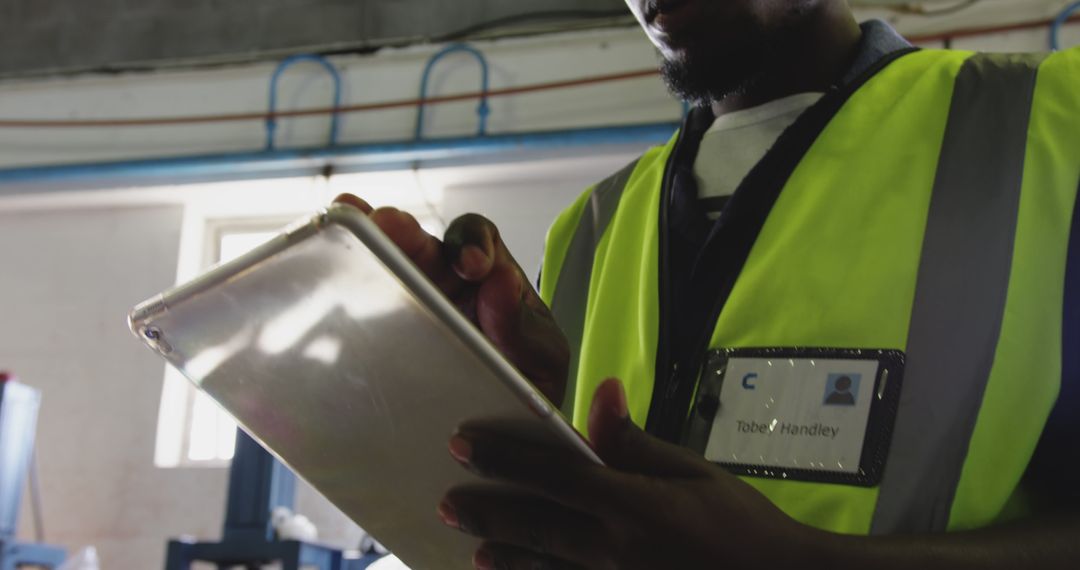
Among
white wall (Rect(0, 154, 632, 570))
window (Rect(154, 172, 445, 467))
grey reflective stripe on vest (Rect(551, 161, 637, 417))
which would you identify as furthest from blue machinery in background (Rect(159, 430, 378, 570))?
grey reflective stripe on vest (Rect(551, 161, 637, 417))

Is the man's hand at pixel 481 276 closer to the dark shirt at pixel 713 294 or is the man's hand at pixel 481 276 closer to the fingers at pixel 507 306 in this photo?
the fingers at pixel 507 306

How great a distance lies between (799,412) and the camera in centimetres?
80

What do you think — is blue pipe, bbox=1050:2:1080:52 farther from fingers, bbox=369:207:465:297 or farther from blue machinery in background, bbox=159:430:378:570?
fingers, bbox=369:207:465:297

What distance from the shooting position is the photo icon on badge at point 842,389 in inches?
30.7

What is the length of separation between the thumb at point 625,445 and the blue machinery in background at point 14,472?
9.47ft

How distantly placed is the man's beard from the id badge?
0.35 m

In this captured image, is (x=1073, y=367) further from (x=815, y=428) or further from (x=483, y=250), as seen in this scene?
(x=483, y=250)

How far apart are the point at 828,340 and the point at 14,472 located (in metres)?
2.87

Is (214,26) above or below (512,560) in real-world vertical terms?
above

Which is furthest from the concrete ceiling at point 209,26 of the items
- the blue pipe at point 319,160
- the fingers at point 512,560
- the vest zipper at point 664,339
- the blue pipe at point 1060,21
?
the fingers at point 512,560

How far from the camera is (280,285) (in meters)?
0.51

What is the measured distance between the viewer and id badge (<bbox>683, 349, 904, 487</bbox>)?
0.77 m

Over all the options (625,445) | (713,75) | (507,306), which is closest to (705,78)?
(713,75)

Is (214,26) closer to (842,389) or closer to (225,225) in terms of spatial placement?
(225,225)
